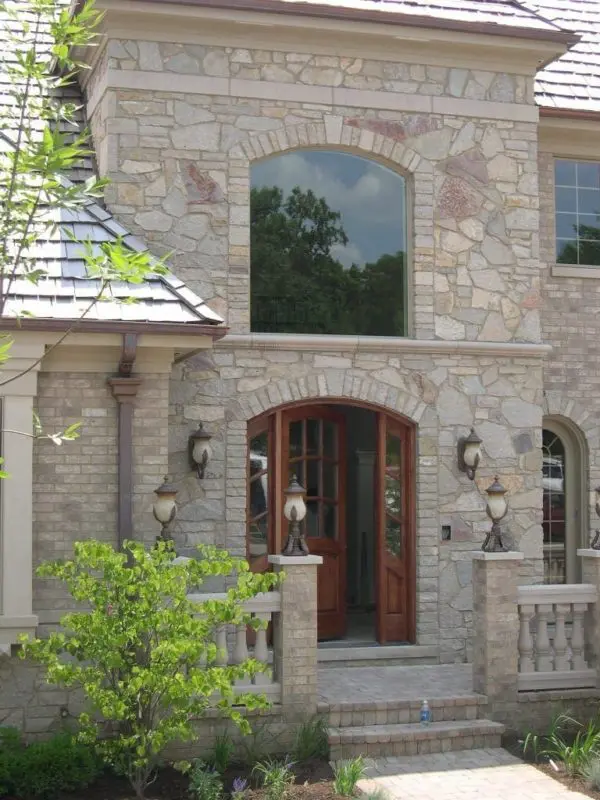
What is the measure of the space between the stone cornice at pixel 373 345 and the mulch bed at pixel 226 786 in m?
4.23

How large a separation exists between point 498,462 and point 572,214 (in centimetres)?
370

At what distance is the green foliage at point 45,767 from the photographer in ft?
27.4

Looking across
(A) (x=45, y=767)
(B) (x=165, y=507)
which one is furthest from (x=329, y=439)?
(A) (x=45, y=767)

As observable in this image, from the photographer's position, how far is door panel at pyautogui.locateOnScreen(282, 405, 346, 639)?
1220cm

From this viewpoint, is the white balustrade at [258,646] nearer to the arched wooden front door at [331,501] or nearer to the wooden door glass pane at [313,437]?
the arched wooden front door at [331,501]

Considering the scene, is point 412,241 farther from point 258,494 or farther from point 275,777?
point 275,777

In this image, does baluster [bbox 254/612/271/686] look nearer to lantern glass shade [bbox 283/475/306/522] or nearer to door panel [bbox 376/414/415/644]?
lantern glass shade [bbox 283/475/306/522]

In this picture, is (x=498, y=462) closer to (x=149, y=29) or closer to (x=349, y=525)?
(x=349, y=525)

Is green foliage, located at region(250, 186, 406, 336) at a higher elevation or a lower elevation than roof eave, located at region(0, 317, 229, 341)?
higher

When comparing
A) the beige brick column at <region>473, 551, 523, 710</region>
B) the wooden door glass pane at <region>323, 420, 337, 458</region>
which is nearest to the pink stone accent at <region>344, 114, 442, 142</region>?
the wooden door glass pane at <region>323, 420, 337, 458</region>

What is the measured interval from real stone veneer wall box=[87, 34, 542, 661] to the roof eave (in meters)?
1.68

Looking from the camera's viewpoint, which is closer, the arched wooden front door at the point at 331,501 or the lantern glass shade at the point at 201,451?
the lantern glass shade at the point at 201,451

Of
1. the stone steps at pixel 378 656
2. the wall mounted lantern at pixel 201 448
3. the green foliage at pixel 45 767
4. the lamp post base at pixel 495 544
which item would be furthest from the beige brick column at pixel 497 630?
the green foliage at pixel 45 767

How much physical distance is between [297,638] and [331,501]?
2802 mm
